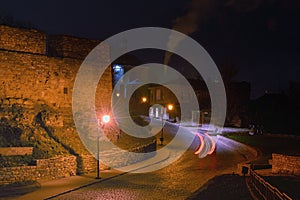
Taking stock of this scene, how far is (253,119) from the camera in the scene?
4003cm

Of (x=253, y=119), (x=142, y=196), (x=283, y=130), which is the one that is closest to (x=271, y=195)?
(x=142, y=196)

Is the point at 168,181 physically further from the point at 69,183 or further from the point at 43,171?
the point at 43,171

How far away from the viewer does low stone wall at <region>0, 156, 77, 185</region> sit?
600 inches

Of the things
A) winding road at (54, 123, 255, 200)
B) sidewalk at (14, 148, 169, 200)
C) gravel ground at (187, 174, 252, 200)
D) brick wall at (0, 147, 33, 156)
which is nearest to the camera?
gravel ground at (187, 174, 252, 200)

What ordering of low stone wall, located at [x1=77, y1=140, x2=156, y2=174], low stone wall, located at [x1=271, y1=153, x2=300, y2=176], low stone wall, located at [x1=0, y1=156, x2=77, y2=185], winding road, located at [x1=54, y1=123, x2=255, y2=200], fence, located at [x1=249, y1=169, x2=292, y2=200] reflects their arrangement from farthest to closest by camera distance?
low stone wall, located at [x1=77, y1=140, x2=156, y2=174] < low stone wall, located at [x1=271, y1=153, x2=300, y2=176] < low stone wall, located at [x1=0, y1=156, x2=77, y2=185] < winding road, located at [x1=54, y1=123, x2=255, y2=200] < fence, located at [x1=249, y1=169, x2=292, y2=200]

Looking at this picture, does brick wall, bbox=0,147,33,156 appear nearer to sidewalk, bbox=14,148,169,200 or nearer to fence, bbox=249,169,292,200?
sidewalk, bbox=14,148,169,200

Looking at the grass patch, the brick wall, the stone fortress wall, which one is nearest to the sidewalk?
the stone fortress wall

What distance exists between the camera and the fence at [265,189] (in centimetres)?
955

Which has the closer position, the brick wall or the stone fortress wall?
the brick wall

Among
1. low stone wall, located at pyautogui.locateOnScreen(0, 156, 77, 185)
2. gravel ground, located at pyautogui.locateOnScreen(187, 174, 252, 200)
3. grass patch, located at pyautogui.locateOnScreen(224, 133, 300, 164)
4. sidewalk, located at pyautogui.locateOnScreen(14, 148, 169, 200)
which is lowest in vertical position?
sidewalk, located at pyautogui.locateOnScreen(14, 148, 169, 200)

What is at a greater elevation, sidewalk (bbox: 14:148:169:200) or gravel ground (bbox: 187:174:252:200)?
gravel ground (bbox: 187:174:252:200)

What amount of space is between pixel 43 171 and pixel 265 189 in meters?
9.51

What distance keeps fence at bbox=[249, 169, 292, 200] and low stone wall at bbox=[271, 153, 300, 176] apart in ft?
9.64

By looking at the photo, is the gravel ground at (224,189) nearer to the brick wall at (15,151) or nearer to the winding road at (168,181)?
the winding road at (168,181)
